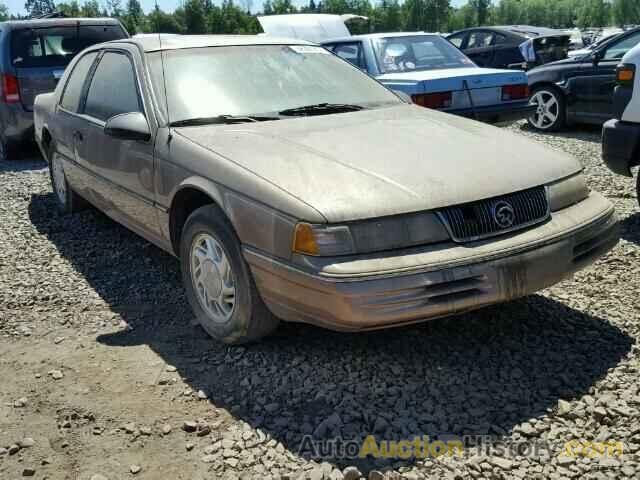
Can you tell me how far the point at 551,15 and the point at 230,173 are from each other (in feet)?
468

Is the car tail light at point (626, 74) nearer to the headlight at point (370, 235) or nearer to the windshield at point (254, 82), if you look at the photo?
the windshield at point (254, 82)

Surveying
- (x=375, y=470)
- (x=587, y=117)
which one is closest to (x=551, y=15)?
(x=587, y=117)

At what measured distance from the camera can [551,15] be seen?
132125 mm

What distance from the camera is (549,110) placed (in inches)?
389

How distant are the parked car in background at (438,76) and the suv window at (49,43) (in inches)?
125

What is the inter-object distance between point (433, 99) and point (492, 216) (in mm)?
4642

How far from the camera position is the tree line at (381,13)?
194 ft

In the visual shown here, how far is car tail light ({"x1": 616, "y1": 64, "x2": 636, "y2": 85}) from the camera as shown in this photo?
16.7 ft

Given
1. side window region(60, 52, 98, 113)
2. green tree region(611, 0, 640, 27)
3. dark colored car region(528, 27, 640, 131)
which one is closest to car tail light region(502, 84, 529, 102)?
dark colored car region(528, 27, 640, 131)

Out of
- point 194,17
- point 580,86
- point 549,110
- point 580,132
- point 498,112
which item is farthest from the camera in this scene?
point 194,17

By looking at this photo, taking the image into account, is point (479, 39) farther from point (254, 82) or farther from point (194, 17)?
point (194, 17)

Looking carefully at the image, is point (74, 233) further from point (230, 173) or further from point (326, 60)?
point (230, 173)

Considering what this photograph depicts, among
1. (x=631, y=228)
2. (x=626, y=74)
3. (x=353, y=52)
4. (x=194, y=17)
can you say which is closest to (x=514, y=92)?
(x=353, y=52)

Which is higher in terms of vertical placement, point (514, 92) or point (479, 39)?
point (479, 39)
